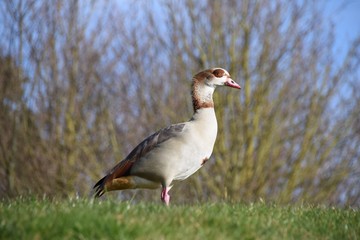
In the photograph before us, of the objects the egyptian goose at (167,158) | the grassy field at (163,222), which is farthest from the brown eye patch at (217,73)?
the grassy field at (163,222)

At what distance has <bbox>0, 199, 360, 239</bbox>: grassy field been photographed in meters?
4.98

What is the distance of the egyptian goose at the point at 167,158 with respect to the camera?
25.9ft

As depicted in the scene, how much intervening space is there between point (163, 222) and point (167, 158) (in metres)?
2.55

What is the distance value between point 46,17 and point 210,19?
184 inches

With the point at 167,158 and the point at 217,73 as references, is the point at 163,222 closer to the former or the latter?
the point at 167,158

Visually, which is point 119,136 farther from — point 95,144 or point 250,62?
point 250,62

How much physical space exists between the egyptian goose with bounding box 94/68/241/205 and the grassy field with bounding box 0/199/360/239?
0.96 m

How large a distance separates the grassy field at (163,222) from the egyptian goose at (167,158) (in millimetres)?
957

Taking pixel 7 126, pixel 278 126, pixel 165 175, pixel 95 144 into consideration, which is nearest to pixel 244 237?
pixel 165 175

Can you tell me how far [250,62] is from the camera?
1483 cm

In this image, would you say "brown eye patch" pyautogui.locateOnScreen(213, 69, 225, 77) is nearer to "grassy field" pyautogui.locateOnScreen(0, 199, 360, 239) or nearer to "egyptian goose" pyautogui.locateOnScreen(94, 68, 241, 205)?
"egyptian goose" pyautogui.locateOnScreen(94, 68, 241, 205)

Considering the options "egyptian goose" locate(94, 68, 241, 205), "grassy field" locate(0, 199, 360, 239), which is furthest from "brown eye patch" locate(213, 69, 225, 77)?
"grassy field" locate(0, 199, 360, 239)

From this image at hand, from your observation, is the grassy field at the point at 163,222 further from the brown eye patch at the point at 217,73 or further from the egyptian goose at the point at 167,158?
the brown eye patch at the point at 217,73

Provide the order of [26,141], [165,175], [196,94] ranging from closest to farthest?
1. [165,175]
2. [196,94]
3. [26,141]
